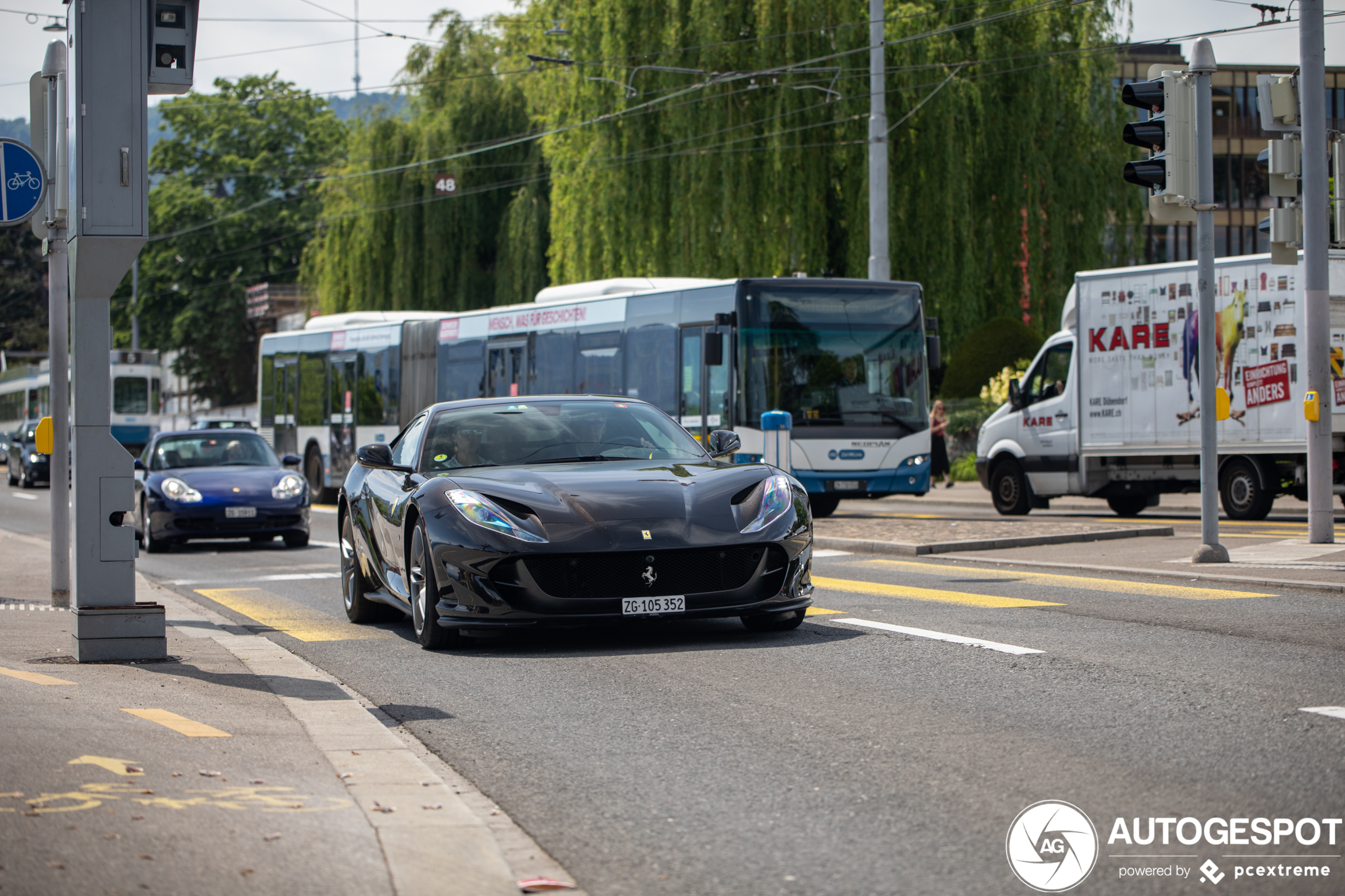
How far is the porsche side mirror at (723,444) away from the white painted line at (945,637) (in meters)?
1.21

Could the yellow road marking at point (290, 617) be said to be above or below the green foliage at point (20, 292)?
below

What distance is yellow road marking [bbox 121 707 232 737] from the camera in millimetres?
6195

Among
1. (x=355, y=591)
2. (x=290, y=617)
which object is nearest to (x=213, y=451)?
(x=290, y=617)

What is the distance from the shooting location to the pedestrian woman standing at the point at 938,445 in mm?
29016

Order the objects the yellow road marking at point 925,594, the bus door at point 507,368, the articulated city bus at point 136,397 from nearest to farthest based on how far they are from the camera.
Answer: the yellow road marking at point 925,594 < the bus door at point 507,368 < the articulated city bus at point 136,397

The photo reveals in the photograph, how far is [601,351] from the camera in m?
25.1

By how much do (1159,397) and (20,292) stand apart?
253ft

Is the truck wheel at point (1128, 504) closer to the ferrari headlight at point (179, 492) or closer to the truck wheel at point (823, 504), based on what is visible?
the truck wheel at point (823, 504)

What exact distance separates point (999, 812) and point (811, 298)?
17.7 m

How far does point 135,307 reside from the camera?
235ft

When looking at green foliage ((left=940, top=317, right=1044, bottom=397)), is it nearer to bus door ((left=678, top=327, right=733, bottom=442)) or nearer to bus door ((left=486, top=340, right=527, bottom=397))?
bus door ((left=486, top=340, right=527, bottom=397))

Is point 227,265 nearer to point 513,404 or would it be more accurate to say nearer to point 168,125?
point 168,125

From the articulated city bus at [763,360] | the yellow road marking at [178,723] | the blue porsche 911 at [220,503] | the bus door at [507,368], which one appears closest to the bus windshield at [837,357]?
the articulated city bus at [763,360]

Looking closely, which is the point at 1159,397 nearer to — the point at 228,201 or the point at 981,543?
the point at 981,543
